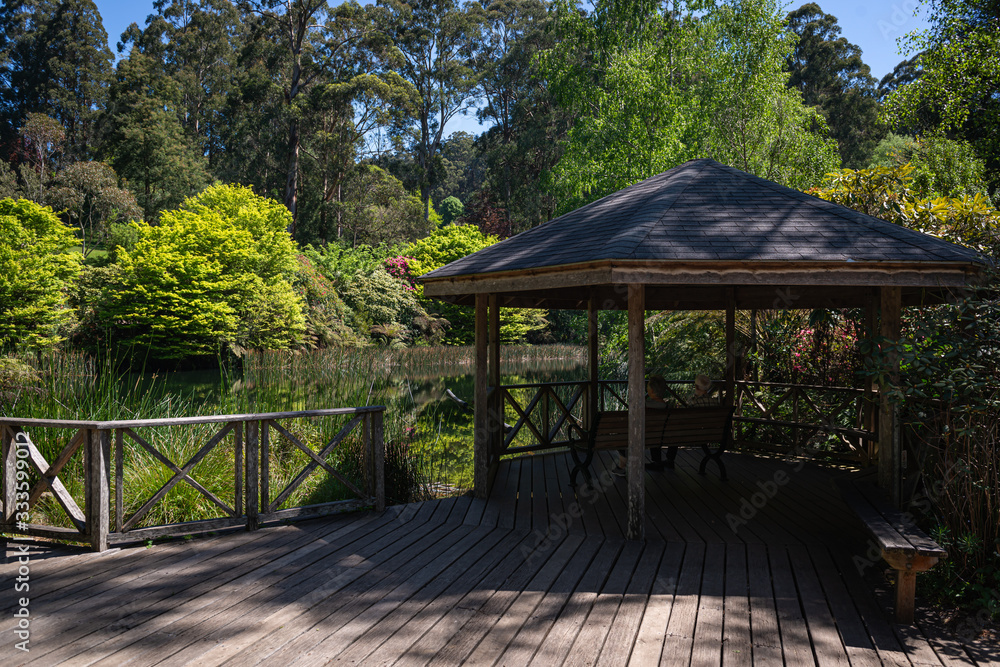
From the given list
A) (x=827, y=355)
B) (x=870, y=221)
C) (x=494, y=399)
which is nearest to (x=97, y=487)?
(x=494, y=399)

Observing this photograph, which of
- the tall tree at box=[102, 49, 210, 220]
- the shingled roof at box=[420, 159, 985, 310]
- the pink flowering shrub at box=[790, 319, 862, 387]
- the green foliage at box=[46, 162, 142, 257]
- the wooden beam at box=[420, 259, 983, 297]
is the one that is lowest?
the pink flowering shrub at box=[790, 319, 862, 387]

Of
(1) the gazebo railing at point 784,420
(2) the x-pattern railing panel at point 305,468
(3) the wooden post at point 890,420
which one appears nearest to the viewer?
(3) the wooden post at point 890,420

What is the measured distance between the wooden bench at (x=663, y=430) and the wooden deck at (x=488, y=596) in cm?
56

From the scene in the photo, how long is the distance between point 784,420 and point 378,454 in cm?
518

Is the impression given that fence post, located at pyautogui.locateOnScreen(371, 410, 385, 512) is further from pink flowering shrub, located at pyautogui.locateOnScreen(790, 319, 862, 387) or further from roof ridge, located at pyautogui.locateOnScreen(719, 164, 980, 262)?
pink flowering shrub, located at pyautogui.locateOnScreen(790, 319, 862, 387)

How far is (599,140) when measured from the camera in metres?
15.6

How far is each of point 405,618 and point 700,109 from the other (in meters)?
14.1

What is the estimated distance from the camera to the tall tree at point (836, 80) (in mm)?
35688

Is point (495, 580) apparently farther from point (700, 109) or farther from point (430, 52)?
point (430, 52)

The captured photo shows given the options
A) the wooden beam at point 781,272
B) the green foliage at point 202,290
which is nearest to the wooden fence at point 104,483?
the wooden beam at point 781,272

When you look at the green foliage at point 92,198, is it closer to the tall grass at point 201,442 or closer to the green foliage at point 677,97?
the green foliage at point 677,97

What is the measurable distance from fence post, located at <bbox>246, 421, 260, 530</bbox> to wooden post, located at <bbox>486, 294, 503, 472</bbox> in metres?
2.15

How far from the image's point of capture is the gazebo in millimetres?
4156

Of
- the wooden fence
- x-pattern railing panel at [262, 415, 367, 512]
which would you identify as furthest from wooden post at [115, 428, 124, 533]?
x-pattern railing panel at [262, 415, 367, 512]
